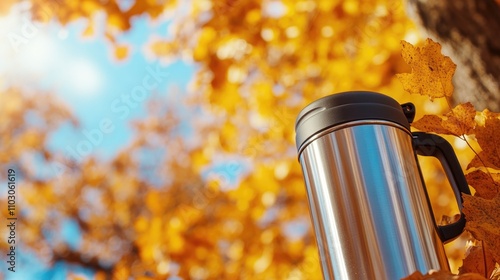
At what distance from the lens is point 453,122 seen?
58cm

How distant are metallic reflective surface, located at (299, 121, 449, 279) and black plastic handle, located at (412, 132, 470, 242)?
21mm

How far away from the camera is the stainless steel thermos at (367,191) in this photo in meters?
0.55

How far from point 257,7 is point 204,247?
1541 millimetres

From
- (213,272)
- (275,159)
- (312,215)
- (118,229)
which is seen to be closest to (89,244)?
(118,229)

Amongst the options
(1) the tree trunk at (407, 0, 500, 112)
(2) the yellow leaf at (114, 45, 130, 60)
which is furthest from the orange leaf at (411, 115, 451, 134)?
(2) the yellow leaf at (114, 45, 130, 60)

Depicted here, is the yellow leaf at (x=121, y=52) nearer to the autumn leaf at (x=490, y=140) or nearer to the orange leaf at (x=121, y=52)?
the orange leaf at (x=121, y=52)

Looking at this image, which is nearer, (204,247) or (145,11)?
(145,11)

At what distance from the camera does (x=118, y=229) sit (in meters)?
7.80

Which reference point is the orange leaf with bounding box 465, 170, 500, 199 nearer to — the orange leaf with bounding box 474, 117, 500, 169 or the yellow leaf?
the orange leaf with bounding box 474, 117, 500, 169

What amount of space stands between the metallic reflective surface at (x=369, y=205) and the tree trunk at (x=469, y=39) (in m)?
0.70

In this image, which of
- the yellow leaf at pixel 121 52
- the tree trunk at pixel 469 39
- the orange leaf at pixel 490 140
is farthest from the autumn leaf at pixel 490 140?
the yellow leaf at pixel 121 52

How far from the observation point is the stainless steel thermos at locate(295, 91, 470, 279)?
551 millimetres

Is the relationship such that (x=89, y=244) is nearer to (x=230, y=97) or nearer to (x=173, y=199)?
(x=173, y=199)

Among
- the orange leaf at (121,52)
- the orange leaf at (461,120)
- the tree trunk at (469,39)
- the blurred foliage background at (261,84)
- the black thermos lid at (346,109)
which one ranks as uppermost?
the orange leaf at (121,52)
